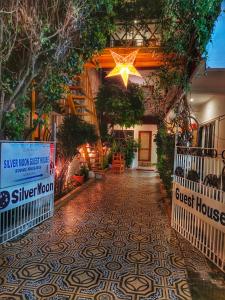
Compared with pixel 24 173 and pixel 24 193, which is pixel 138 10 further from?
pixel 24 193

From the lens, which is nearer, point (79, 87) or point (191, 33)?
point (191, 33)

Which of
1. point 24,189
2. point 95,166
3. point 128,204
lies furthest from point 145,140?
point 24,189

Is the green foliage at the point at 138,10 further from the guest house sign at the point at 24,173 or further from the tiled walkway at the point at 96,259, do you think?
the tiled walkway at the point at 96,259

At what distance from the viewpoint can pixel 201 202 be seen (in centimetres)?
345

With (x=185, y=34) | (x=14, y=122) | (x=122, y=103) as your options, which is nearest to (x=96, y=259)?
(x=14, y=122)

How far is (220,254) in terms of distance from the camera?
10.0ft

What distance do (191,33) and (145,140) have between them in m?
10.2

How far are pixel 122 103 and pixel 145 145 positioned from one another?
505 centimetres

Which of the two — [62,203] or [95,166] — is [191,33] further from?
[95,166]

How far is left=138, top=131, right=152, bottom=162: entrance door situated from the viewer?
1416 cm

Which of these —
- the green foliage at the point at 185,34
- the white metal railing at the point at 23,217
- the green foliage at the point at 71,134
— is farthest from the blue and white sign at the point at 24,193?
the green foliage at the point at 185,34

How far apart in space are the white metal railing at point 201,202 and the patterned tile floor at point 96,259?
1.17ft

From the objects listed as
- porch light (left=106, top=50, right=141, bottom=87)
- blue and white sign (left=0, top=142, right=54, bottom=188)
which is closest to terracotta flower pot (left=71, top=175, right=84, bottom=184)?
blue and white sign (left=0, top=142, right=54, bottom=188)

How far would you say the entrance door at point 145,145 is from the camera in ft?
46.5
